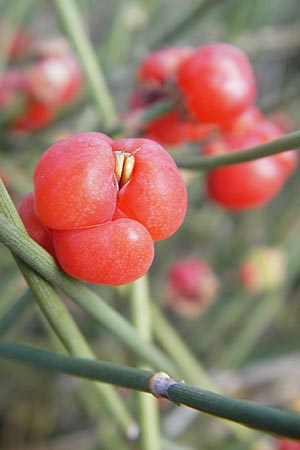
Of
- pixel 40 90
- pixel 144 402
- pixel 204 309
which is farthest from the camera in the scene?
pixel 204 309

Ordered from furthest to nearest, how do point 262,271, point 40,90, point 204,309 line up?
point 204,309
point 262,271
point 40,90

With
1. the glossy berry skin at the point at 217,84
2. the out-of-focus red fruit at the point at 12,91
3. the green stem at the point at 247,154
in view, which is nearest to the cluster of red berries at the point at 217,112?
the glossy berry skin at the point at 217,84

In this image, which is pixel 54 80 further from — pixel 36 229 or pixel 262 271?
pixel 36 229

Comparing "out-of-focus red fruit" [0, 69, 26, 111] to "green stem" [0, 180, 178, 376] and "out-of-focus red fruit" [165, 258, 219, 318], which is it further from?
"green stem" [0, 180, 178, 376]

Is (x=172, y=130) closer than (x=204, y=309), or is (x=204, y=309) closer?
(x=172, y=130)

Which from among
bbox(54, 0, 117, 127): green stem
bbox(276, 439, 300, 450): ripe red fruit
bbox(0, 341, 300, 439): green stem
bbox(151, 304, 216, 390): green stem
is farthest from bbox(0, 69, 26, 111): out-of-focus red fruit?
bbox(276, 439, 300, 450): ripe red fruit

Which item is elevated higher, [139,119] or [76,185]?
[76,185]

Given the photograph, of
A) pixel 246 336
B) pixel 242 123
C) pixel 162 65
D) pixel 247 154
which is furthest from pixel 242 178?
pixel 246 336
